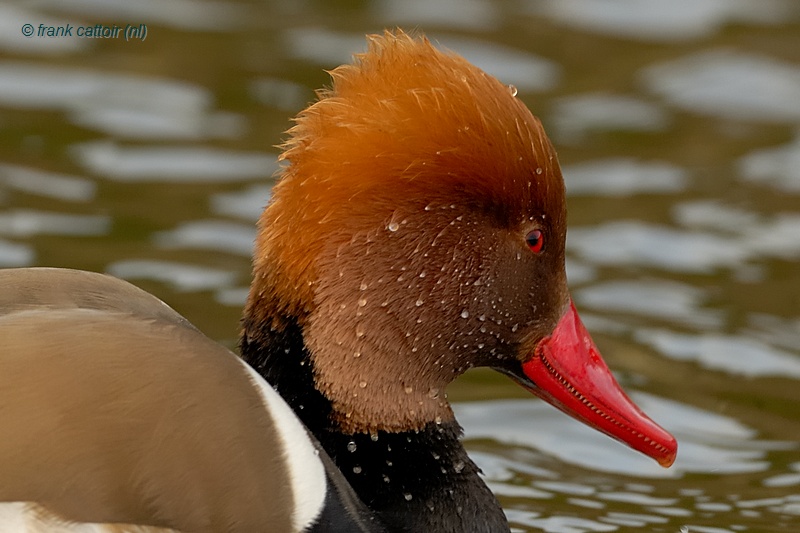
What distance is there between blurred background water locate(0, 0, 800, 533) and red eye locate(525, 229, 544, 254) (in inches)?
42.5

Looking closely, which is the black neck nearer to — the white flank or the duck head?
the duck head

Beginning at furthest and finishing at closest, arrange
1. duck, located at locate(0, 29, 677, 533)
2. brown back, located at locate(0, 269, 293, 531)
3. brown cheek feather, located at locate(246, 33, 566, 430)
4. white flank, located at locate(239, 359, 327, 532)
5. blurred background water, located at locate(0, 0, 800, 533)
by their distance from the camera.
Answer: blurred background water, located at locate(0, 0, 800, 533) < brown cheek feather, located at locate(246, 33, 566, 430) < white flank, located at locate(239, 359, 327, 532) < duck, located at locate(0, 29, 677, 533) < brown back, located at locate(0, 269, 293, 531)

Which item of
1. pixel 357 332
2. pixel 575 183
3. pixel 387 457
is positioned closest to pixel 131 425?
pixel 357 332

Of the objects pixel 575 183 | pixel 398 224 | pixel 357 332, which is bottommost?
pixel 357 332

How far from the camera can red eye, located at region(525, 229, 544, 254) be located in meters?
4.32

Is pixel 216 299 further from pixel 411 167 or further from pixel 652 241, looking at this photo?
pixel 411 167

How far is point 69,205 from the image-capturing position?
7.33 m

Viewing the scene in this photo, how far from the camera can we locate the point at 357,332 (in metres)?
4.13

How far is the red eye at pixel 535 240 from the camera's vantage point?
14.2 feet

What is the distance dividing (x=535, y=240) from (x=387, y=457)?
2.30 ft

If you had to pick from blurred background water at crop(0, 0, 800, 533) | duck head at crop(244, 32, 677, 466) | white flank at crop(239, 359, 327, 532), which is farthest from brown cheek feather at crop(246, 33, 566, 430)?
blurred background water at crop(0, 0, 800, 533)

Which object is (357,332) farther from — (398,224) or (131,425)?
(131,425)

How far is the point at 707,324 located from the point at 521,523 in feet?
6.45

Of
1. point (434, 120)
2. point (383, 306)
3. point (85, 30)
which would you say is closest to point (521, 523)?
point (383, 306)
